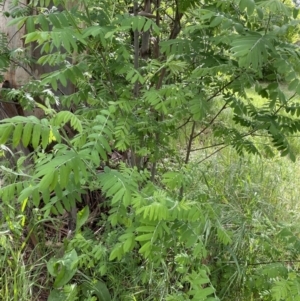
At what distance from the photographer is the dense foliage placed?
3.81ft

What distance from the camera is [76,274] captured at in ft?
6.20

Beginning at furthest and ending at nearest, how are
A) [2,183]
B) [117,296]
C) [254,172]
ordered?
[254,172], [2,183], [117,296]

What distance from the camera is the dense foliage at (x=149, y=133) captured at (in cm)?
116

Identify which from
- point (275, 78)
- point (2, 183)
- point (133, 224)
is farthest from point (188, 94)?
point (2, 183)

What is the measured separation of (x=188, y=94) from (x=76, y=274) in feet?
3.48

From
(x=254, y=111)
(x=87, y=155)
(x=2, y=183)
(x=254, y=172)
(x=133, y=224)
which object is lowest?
(x=254, y=172)

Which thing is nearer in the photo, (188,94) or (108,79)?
(188,94)

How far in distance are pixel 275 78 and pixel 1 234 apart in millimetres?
1383

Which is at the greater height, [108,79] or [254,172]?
[108,79]

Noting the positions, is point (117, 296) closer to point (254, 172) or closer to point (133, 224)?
point (133, 224)

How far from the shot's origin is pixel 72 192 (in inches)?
54.4

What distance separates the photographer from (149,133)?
5.75ft

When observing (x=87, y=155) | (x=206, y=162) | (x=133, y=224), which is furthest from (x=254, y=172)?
(x=87, y=155)

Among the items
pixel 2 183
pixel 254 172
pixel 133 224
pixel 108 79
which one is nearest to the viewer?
pixel 133 224
